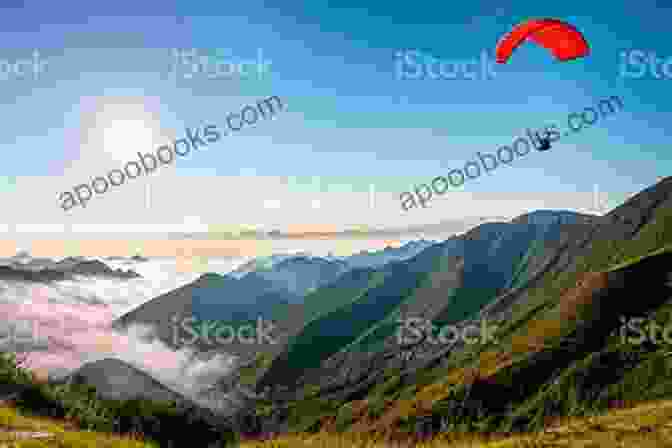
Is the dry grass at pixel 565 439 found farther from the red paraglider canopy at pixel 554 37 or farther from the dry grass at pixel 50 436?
the red paraglider canopy at pixel 554 37

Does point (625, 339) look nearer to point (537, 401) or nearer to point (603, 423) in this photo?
point (537, 401)

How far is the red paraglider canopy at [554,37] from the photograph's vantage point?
35094mm

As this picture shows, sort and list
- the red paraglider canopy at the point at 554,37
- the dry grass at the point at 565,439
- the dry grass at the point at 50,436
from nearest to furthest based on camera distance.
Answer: the dry grass at the point at 50,436 < the dry grass at the point at 565,439 < the red paraglider canopy at the point at 554,37

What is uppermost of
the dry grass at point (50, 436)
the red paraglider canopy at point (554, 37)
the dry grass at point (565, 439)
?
the red paraglider canopy at point (554, 37)

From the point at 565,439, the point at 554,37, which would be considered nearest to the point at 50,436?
the point at 565,439

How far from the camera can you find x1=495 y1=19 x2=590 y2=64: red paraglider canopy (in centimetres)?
3509

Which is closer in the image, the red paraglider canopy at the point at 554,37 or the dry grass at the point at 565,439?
the dry grass at the point at 565,439

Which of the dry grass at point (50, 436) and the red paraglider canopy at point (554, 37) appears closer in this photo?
the dry grass at point (50, 436)

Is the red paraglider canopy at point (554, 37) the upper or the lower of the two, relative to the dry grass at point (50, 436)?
upper

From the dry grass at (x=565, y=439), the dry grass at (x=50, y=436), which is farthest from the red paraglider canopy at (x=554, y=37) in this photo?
the dry grass at (x=50, y=436)

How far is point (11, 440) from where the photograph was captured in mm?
9117

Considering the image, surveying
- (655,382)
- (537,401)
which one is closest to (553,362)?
(537,401)

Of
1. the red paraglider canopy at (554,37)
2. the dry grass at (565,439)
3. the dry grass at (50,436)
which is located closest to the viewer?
the dry grass at (50,436)

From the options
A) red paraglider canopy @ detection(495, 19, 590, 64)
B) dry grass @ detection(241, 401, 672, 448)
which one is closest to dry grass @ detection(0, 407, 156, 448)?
dry grass @ detection(241, 401, 672, 448)
